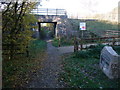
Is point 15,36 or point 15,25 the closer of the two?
point 15,25

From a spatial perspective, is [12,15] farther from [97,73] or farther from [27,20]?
[97,73]

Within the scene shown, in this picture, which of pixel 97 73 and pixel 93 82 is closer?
pixel 93 82

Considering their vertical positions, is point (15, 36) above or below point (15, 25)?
below

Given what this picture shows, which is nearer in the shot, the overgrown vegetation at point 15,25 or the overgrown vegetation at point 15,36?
the overgrown vegetation at point 15,36

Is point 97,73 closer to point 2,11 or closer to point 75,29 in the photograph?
point 2,11

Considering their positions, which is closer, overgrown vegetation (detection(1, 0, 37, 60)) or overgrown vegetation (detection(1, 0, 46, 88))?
overgrown vegetation (detection(1, 0, 46, 88))

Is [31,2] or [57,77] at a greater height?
[31,2]

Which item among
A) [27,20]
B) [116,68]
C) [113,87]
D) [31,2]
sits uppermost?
[31,2]

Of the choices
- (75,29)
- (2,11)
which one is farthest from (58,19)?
(2,11)

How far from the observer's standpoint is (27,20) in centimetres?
730

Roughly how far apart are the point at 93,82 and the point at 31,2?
5552 millimetres

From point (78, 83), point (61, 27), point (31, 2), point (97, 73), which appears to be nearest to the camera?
point (78, 83)

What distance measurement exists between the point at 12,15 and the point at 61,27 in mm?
13125

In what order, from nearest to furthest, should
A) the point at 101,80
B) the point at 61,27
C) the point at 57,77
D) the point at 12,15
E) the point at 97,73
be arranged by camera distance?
1. the point at 101,80
2. the point at 57,77
3. the point at 97,73
4. the point at 12,15
5. the point at 61,27
